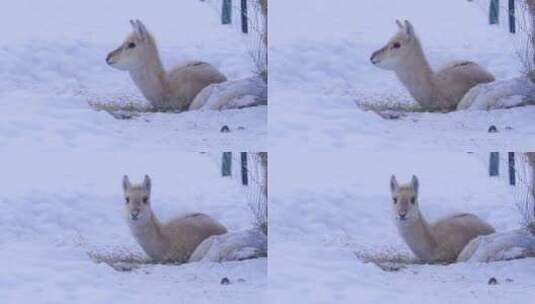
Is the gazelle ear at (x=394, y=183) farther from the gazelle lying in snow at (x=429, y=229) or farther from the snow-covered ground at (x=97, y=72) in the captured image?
the snow-covered ground at (x=97, y=72)

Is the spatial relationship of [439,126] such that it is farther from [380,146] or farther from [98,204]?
[98,204]

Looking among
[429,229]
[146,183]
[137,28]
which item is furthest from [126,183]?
[429,229]

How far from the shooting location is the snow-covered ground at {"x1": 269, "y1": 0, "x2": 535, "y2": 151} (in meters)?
2.95

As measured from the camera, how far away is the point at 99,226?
2.99 m

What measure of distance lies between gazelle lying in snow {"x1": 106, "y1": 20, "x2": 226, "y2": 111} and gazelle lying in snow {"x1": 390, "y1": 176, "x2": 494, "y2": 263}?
2.31 ft

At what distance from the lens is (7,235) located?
9.66ft

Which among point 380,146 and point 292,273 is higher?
point 380,146

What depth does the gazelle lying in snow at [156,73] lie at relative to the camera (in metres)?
2.99

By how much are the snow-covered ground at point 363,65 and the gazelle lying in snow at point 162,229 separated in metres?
0.36

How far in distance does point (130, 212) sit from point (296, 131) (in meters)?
0.60

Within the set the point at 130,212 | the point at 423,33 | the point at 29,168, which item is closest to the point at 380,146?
the point at 423,33

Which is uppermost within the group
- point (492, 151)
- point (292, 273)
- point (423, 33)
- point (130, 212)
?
point (423, 33)

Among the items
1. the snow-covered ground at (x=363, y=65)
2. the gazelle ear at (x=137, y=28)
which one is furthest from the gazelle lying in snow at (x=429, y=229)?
the gazelle ear at (x=137, y=28)

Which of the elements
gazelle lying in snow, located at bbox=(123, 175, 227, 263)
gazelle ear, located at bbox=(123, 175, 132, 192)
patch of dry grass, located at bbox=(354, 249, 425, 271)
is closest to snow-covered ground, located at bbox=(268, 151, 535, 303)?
patch of dry grass, located at bbox=(354, 249, 425, 271)
